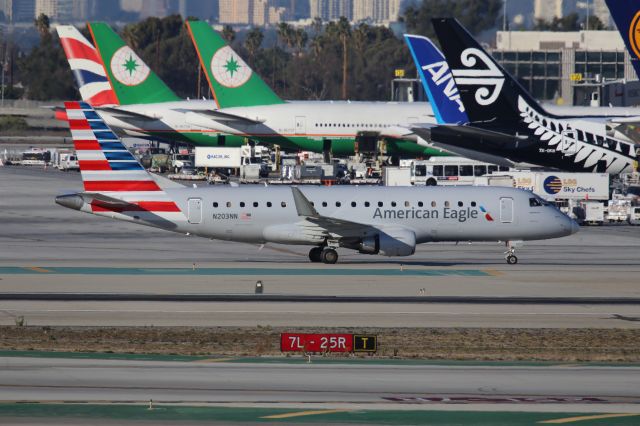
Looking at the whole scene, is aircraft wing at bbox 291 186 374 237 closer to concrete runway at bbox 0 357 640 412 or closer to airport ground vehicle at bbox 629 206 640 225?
concrete runway at bbox 0 357 640 412

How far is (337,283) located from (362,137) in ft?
197

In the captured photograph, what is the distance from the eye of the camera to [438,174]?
8619 centimetres

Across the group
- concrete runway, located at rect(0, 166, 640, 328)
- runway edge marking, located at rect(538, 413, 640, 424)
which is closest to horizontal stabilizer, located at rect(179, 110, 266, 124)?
concrete runway, located at rect(0, 166, 640, 328)

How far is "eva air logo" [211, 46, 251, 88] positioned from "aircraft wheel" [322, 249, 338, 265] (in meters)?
56.0

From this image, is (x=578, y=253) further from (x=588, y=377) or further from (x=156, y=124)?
(x=156, y=124)

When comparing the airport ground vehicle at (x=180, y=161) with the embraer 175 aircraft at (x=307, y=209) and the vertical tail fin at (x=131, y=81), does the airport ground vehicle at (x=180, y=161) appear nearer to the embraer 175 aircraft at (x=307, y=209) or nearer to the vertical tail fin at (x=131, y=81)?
the vertical tail fin at (x=131, y=81)

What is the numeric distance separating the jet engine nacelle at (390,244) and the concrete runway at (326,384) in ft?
69.7

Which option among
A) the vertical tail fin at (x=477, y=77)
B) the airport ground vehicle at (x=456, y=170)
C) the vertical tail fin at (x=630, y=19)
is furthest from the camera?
the airport ground vehicle at (x=456, y=170)

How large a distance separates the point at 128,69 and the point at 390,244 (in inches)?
2554

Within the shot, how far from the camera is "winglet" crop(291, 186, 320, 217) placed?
50219mm

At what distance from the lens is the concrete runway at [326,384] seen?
82.5ft

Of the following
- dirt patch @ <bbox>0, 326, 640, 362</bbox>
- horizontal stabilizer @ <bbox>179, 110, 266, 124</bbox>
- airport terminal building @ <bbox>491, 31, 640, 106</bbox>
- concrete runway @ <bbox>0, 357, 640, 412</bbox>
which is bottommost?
dirt patch @ <bbox>0, 326, 640, 362</bbox>

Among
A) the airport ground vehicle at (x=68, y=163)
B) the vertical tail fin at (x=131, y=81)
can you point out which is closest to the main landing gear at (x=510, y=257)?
the vertical tail fin at (x=131, y=81)

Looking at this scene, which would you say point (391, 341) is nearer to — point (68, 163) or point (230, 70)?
point (230, 70)
